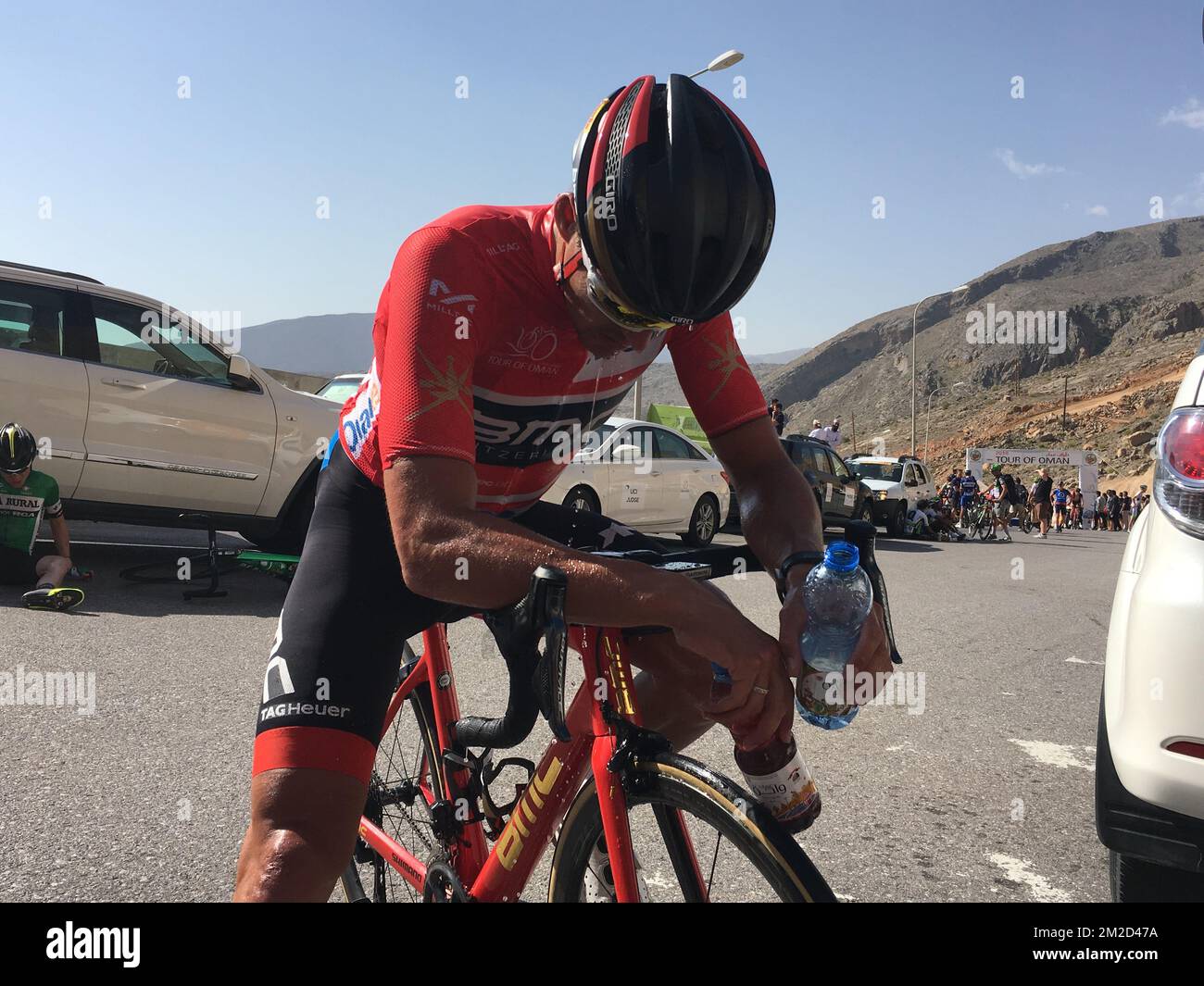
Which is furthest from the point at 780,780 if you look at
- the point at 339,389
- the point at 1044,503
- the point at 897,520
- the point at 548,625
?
the point at 1044,503

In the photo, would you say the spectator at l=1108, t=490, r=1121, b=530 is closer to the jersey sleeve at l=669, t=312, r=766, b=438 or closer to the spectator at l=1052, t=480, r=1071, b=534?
the spectator at l=1052, t=480, r=1071, b=534

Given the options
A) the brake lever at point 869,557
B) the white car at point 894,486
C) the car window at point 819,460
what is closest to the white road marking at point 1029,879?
the brake lever at point 869,557

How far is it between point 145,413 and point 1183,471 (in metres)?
7.50

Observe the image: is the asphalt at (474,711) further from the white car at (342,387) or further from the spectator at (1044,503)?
the spectator at (1044,503)

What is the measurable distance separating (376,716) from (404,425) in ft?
1.89

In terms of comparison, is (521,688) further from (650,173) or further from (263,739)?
(650,173)

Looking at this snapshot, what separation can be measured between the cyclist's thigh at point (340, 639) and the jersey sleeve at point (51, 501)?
605 centimetres

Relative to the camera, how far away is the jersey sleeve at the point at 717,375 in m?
2.18

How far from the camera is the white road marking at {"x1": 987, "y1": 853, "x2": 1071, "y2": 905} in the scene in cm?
294

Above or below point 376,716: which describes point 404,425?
above

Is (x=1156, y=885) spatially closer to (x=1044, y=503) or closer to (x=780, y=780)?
(x=780, y=780)

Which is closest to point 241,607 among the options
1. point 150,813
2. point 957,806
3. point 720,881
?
point 150,813

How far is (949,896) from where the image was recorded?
2.92 metres

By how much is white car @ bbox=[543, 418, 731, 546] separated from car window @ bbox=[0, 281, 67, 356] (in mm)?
5302
